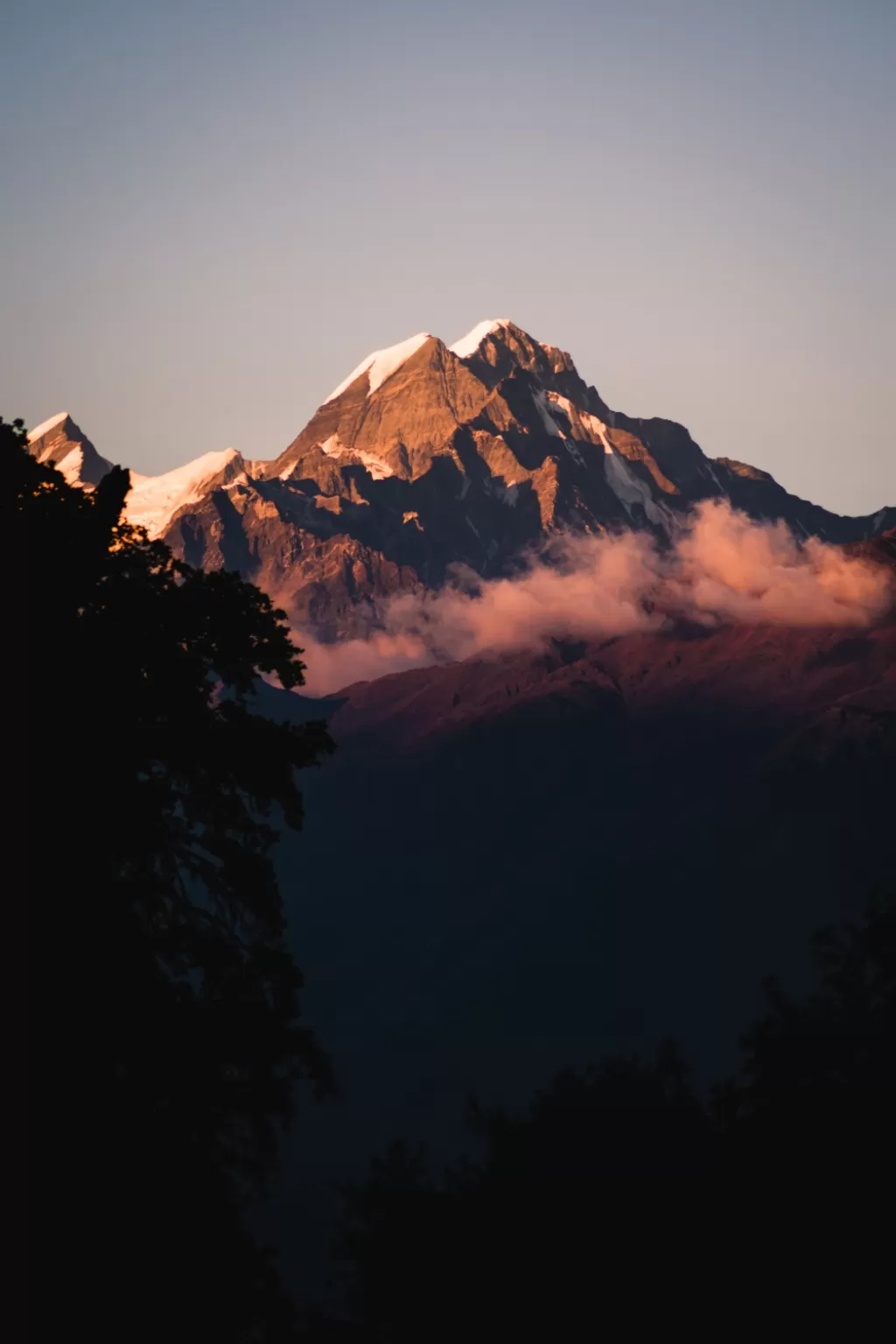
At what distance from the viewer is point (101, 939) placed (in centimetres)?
2234

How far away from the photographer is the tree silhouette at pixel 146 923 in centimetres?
2139

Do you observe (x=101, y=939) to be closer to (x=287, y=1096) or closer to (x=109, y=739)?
(x=109, y=739)

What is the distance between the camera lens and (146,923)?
25.8 m

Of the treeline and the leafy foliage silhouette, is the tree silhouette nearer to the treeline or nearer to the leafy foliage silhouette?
the treeline

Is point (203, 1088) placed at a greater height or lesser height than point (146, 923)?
lesser

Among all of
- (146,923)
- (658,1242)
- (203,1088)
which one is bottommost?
(658,1242)

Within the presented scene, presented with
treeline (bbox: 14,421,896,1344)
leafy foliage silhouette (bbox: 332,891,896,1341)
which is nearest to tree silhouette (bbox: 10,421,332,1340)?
treeline (bbox: 14,421,896,1344)

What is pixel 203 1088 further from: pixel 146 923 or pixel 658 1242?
pixel 658 1242

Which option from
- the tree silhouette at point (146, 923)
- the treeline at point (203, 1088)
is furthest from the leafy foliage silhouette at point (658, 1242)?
the tree silhouette at point (146, 923)

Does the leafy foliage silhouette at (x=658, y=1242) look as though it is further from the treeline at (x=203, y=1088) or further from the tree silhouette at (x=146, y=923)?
the tree silhouette at (x=146, y=923)

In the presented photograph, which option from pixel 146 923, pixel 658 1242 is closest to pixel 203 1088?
pixel 146 923

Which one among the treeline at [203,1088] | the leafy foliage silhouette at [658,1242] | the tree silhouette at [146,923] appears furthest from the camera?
the leafy foliage silhouette at [658,1242]

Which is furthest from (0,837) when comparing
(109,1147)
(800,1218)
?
(800,1218)

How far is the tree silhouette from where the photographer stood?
21.4 m
